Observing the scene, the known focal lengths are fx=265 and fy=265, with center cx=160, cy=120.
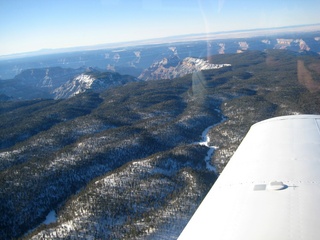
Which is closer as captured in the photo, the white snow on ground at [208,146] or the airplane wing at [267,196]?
the airplane wing at [267,196]

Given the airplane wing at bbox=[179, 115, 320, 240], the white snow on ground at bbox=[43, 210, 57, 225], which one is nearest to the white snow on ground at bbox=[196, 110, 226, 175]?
the white snow on ground at bbox=[43, 210, 57, 225]

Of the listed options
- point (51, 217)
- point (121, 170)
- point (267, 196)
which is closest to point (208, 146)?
point (121, 170)

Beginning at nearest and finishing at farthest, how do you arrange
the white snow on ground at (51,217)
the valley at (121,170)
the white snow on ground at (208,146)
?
the valley at (121,170)
the white snow on ground at (51,217)
the white snow on ground at (208,146)

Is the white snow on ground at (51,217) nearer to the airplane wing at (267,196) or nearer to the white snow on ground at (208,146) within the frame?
the white snow on ground at (208,146)

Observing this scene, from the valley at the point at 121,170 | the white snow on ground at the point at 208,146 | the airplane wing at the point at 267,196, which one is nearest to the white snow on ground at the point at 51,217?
the valley at the point at 121,170

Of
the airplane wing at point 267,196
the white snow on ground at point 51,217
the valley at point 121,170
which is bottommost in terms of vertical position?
the white snow on ground at point 51,217

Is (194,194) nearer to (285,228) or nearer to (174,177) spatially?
(174,177)

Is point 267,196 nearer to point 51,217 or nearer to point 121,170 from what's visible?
point 51,217

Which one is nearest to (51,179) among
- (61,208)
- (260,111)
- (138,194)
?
(61,208)
